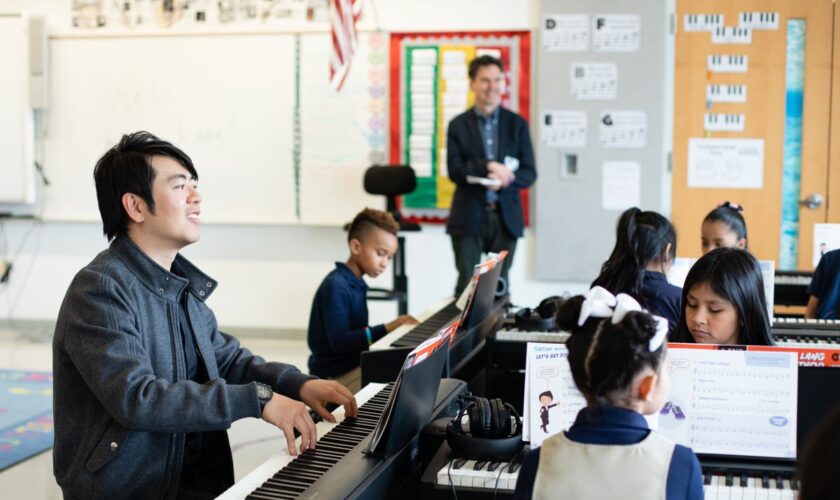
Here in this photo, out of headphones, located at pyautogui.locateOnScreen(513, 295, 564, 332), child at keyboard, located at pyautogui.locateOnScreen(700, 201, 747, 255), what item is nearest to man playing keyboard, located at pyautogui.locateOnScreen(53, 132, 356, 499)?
headphones, located at pyautogui.locateOnScreen(513, 295, 564, 332)

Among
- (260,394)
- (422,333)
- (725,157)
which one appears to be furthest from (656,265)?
(725,157)

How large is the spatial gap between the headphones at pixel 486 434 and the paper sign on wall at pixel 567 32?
434 cm

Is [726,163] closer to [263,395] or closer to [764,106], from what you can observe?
[764,106]

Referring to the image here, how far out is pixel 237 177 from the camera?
655 cm

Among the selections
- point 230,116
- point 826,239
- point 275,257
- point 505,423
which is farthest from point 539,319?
point 230,116

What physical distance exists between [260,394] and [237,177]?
4683mm

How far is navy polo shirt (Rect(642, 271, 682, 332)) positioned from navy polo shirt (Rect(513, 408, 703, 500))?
5.38 feet

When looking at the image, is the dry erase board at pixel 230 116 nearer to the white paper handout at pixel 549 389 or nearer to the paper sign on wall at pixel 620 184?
the paper sign on wall at pixel 620 184

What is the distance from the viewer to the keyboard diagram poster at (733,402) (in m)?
1.93

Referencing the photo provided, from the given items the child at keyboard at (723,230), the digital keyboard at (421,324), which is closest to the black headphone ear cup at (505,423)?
the digital keyboard at (421,324)

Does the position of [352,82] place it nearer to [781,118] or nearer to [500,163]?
[500,163]

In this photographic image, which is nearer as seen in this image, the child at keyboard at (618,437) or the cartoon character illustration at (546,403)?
the child at keyboard at (618,437)

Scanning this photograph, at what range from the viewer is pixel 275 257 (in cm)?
662

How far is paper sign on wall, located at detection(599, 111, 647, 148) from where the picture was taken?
602 centimetres
